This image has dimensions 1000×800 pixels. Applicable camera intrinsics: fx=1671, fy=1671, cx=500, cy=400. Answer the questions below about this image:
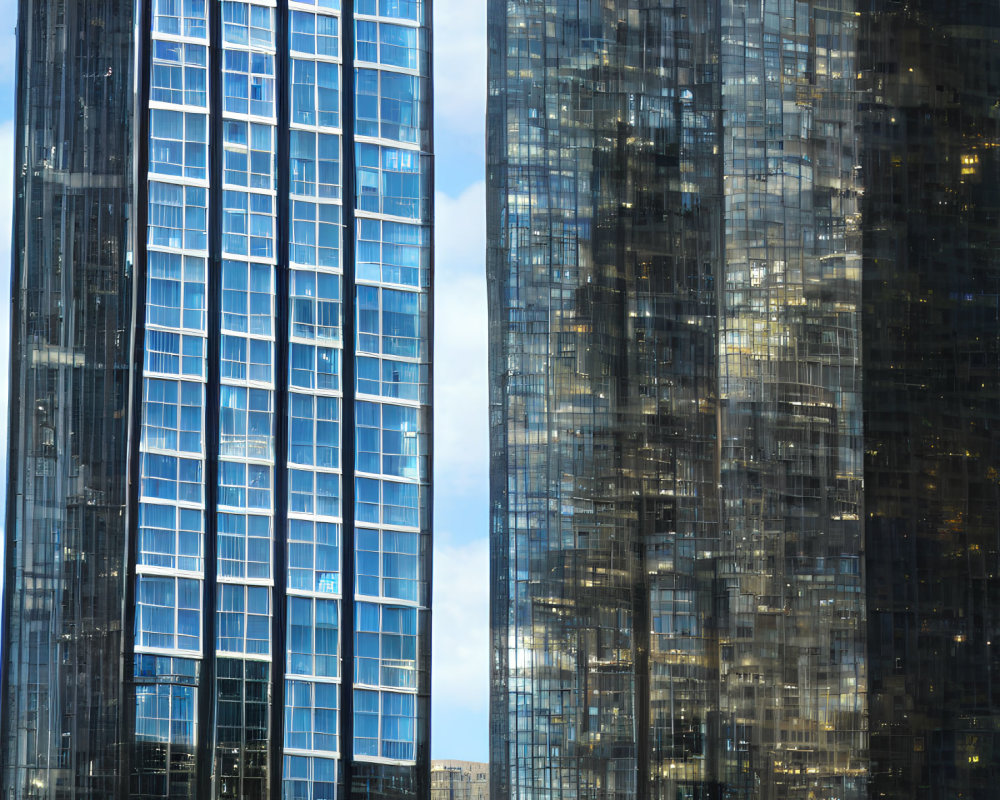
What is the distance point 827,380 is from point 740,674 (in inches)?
92.1

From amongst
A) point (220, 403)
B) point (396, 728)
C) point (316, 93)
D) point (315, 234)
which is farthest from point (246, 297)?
point (396, 728)

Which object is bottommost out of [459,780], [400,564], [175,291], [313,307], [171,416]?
[459,780]

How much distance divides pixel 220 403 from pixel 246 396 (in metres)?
→ 0.20

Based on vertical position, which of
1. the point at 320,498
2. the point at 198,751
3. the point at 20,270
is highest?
the point at 20,270

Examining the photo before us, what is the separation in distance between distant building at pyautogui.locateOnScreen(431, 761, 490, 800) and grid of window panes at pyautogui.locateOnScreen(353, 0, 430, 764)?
0.49m

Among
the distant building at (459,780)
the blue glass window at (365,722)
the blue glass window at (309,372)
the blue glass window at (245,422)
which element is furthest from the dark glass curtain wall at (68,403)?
the distant building at (459,780)

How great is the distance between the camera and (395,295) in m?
13.0

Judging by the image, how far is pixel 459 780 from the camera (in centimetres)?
1289

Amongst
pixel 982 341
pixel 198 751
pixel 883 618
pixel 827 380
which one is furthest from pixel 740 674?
pixel 198 751

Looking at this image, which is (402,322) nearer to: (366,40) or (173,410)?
(173,410)

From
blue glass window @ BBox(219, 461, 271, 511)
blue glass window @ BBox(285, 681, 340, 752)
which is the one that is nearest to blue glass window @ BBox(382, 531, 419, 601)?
blue glass window @ BBox(285, 681, 340, 752)

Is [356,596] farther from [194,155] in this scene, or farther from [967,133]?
[967,133]

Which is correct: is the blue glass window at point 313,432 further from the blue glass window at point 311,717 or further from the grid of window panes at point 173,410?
the blue glass window at point 311,717

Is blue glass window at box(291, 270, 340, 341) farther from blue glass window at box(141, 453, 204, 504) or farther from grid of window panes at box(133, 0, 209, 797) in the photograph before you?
blue glass window at box(141, 453, 204, 504)
